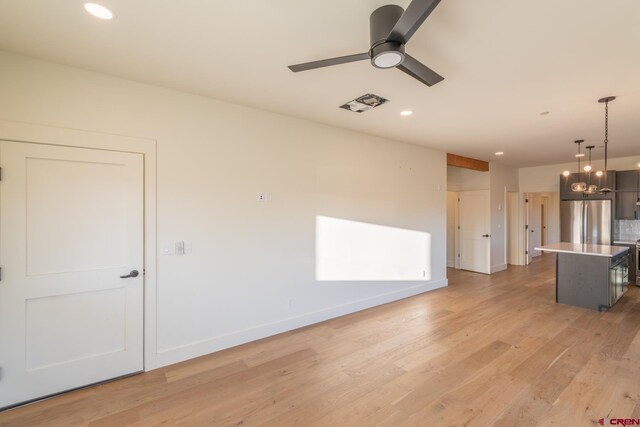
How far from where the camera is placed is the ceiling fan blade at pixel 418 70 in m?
1.69

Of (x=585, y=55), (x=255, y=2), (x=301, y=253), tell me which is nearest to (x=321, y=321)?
(x=301, y=253)

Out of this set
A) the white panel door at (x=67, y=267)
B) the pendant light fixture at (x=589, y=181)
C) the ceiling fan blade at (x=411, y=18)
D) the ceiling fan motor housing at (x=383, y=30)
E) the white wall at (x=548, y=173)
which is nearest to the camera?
the ceiling fan blade at (x=411, y=18)

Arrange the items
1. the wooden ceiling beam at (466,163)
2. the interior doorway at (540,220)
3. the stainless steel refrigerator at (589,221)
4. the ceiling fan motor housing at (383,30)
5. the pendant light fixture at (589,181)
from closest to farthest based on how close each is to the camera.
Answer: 1. the ceiling fan motor housing at (383,30)
2. the pendant light fixture at (589,181)
3. the wooden ceiling beam at (466,163)
4. the stainless steel refrigerator at (589,221)
5. the interior doorway at (540,220)

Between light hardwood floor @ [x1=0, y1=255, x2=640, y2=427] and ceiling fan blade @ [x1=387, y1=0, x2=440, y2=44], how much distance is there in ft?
8.33

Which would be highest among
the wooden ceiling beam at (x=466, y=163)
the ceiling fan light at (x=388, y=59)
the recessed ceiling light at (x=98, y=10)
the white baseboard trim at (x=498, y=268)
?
the recessed ceiling light at (x=98, y=10)

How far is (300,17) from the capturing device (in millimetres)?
1791

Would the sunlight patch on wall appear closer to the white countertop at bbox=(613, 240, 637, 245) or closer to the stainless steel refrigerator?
the stainless steel refrigerator

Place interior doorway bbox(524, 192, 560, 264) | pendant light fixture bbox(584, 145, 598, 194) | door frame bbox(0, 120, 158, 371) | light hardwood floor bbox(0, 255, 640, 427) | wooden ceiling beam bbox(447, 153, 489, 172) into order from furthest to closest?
1. interior doorway bbox(524, 192, 560, 264)
2. wooden ceiling beam bbox(447, 153, 489, 172)
3. pendant light fixture bbox(584, 145, 598, 194)
4. door frame bbox(0, 120, 158, 371)
5. light hardwood floor bbox(0, 255, 640, 427)

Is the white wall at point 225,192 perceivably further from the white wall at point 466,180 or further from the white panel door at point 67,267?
the white wall at point 466,180

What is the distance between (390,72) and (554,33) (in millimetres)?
1125

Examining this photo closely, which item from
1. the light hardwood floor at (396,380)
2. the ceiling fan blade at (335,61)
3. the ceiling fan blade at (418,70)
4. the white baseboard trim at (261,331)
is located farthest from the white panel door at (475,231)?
the ceiling fan blade at (335,61)

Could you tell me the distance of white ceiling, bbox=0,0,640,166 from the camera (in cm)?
173

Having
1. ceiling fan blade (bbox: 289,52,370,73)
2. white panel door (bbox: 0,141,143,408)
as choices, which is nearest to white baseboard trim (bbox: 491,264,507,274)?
ceiling fan blade (bbox: 289,52,370,73)

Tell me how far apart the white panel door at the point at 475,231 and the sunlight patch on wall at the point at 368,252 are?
241cm
